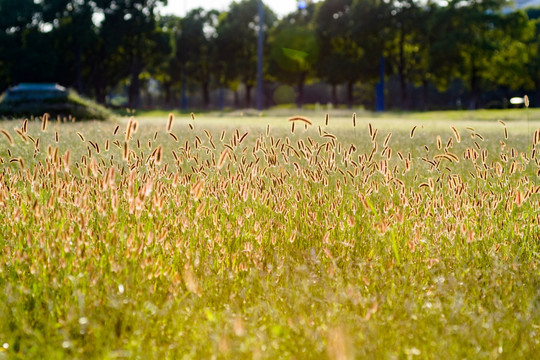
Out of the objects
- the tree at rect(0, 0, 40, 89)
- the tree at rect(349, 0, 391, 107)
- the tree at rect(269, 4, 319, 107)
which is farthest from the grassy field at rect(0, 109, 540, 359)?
the tree at rect(269, 4, 319, 107)

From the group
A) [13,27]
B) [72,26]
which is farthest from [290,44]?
[13,27]

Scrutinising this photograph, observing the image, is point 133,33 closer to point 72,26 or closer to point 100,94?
point 72,26

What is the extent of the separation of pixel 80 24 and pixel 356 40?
83.4 feet

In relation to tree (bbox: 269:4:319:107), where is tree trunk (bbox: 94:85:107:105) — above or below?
below

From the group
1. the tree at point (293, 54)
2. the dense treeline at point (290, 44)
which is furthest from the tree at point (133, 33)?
the tree at point (293, 54)

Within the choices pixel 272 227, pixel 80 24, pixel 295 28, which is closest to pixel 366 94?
pixel 295 28

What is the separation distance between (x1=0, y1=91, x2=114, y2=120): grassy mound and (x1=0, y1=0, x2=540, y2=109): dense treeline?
30.7 meters

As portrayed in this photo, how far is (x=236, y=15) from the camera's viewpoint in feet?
209

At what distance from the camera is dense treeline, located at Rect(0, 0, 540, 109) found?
166ft

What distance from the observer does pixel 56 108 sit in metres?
21.1

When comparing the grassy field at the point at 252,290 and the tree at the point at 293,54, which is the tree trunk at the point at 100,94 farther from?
the grassy field at the point at 252,290

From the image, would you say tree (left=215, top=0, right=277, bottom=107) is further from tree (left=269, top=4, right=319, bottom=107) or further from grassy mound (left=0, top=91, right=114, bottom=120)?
grassy mound (left=0, top=91, right=114, bottom=120)

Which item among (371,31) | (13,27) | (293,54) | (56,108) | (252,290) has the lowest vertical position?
(252,290)

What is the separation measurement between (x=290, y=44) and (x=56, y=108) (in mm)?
40488
